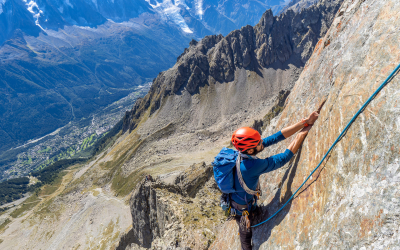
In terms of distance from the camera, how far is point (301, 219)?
6.29 meters

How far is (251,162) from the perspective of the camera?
6.38 m

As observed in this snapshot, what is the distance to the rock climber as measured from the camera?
21.1 feet

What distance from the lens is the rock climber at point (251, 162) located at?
644 cm

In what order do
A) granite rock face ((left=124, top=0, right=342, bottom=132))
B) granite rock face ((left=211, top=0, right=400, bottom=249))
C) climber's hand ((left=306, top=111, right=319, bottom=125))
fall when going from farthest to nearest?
granite rock face ((left=124, top=0, right=342, bottom=132)) → climber's hand ((left=306, top=111, right=319, bottom=125)) → granite rock face ((left=211, top=0, right=400, bottom=249))

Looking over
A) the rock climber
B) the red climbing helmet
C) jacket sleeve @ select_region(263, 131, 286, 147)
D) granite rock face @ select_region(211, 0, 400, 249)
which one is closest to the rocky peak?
the rock climber

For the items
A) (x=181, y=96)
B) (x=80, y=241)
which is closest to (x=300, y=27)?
(x=181, y=96)

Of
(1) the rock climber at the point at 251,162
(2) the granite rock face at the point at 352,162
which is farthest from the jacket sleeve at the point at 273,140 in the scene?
(2) the granite rock face at the point at 352,162

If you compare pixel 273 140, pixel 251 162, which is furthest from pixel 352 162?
pixel 273 140

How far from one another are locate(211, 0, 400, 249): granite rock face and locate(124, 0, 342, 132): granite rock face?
493ft

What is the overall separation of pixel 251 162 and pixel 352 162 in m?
2.61

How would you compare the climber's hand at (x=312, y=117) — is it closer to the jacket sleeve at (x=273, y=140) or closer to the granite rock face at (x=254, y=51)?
the jacket sleeve at (x=273, y=140)

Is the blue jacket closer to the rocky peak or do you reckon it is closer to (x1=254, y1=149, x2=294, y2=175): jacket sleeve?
(x1=254, y1=149, x2=294, y2=175): jacket sleeve

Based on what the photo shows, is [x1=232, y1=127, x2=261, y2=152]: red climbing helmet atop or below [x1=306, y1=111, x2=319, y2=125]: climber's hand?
below

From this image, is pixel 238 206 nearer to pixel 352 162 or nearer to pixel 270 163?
pixel 270 163
